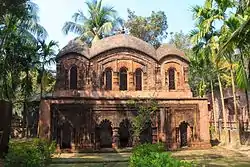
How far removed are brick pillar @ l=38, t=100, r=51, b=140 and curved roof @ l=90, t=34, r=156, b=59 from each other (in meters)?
4.98

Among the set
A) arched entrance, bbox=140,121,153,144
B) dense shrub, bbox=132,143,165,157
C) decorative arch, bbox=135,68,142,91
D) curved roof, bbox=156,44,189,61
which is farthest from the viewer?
curved roof, bbox=156,44,189,61

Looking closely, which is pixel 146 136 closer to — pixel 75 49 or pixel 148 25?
pixel 75 49

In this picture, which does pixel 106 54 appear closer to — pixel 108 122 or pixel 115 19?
pixel 108 122

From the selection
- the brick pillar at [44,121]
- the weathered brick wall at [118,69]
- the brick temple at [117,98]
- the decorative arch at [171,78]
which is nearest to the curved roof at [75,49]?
the brick temple at [117,98]

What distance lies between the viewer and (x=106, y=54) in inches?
913

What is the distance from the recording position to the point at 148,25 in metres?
36.2

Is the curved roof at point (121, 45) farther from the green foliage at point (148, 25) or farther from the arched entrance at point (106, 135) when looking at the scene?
the green foliage at point (148, 25)

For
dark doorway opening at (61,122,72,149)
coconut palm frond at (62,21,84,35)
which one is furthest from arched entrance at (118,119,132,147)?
coconut palm frond at (62,21,84,35)

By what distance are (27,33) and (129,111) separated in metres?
9.26

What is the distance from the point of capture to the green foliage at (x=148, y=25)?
3631 cm

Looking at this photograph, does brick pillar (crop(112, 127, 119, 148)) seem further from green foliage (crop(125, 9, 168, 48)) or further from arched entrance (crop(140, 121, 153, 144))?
green foliage (crop(125, 9, 168, 48))

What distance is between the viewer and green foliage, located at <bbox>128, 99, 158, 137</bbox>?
2025cm

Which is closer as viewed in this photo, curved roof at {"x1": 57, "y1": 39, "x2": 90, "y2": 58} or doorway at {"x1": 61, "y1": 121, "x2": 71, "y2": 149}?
doorway at {"x1": 61, "y1": 121, "x2": 71, "y2": 149}

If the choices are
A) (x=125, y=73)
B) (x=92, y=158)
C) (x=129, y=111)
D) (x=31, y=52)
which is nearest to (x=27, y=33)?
(x=31, y=52)
